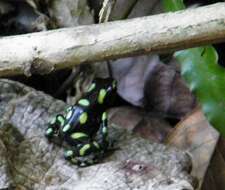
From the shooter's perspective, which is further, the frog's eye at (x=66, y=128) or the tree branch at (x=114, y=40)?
the frog's eye at (x=66, y=128)

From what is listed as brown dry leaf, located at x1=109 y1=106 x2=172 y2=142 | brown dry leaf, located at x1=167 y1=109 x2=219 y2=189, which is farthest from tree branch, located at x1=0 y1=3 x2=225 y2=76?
brown dry leaf, located at x1=109 y1=106 x2=172 y2=142

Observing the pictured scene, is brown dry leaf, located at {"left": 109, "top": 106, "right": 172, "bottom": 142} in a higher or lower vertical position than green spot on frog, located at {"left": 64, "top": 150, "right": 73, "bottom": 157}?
lower

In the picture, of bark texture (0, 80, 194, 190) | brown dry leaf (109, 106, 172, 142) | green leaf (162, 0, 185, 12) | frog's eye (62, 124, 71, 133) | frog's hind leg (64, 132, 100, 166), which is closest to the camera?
bark texture (0, 80, 194, 190)

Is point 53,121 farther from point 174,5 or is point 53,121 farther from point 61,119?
point 174,5

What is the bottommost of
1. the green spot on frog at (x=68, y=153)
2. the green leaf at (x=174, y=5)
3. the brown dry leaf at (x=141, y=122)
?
the brown dry leaf at (x=141, y=122)

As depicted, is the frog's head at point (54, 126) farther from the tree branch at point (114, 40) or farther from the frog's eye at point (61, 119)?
the tree branch at point (114, 40)

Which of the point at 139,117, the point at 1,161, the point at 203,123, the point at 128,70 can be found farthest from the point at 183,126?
the point at 1,161

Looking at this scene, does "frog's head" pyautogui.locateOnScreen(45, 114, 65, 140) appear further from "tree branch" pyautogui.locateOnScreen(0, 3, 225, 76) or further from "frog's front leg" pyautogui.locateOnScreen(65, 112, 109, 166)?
"tree branch" pyautogui.locateOnScreen(0, 3, 225, 76)

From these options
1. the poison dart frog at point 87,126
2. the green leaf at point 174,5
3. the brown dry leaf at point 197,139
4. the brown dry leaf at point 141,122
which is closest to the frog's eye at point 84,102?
the poison dart frog at point 87,126

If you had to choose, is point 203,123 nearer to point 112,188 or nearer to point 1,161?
point 112,188
